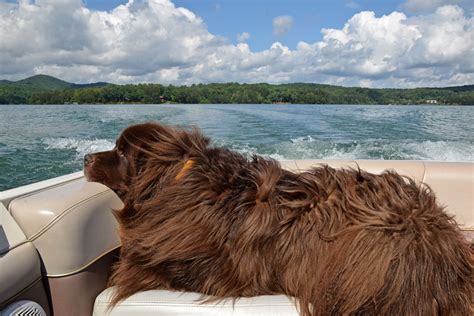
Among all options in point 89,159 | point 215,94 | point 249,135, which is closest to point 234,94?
point 215,94

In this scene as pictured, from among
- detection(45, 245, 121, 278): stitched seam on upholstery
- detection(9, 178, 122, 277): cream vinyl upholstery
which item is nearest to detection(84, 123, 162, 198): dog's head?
detection(9, 178, 122, 277): cream vinyl upholstery

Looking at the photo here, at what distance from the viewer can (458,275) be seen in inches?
55.4

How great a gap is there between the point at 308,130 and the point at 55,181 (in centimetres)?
879

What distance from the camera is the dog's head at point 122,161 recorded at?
1.85m

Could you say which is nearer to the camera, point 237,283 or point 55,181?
point 237,283

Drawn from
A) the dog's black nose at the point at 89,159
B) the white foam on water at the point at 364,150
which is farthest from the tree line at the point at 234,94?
the dog's black nose at the point at 89,159

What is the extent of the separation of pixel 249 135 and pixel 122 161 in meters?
7.53

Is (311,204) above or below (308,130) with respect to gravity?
above

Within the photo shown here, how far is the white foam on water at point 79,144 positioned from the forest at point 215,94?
2439 millimetres

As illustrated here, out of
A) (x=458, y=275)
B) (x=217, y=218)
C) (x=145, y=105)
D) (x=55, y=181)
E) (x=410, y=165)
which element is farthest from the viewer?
(x=145, y=105)

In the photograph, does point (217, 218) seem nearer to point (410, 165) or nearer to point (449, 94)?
point (410, 165)

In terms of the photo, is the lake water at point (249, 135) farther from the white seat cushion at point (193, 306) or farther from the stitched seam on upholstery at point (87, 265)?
the white seat cushion at point (193, 306)

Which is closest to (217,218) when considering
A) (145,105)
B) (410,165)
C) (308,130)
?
(410,165)

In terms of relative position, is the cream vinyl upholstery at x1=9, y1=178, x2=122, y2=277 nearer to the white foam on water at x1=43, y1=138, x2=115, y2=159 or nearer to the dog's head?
the dog's head
